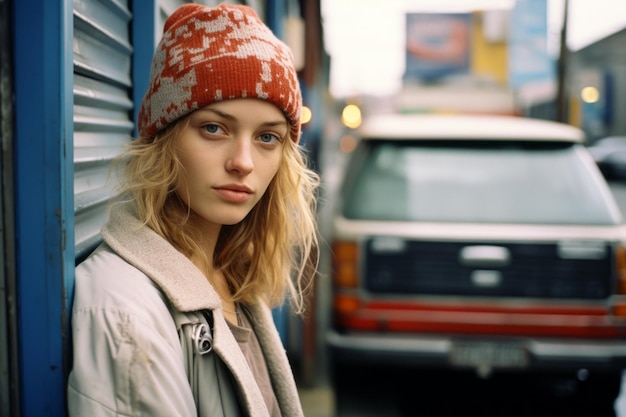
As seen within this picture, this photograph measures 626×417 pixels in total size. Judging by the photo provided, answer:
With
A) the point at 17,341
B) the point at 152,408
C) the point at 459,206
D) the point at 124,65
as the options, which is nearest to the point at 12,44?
the point at 17,341

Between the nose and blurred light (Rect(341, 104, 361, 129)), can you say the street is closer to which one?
the nose

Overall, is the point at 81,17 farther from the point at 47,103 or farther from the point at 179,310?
the point at 179,310

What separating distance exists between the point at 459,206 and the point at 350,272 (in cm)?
82

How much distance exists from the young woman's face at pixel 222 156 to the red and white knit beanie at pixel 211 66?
32mm

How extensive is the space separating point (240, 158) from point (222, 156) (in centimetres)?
4

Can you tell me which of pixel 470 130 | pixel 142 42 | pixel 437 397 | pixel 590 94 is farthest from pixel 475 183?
pixel 590 94

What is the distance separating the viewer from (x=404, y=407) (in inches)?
195

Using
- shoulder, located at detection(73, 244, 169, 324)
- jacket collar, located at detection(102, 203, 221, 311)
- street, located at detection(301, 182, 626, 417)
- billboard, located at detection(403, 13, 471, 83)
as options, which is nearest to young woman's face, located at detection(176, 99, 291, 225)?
jacket collar, located at detection(102, 203, 221, 311)

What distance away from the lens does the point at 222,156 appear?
5.08 ft

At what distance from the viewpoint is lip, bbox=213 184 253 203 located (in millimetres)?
1561

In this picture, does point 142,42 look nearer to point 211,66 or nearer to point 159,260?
point 211,66

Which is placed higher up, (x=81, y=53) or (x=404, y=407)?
(x=81, y=53)

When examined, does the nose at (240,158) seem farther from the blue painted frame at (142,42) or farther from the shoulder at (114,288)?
the blue painted frame at (142,42)

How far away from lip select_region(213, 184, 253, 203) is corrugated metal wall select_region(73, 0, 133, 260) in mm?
285
